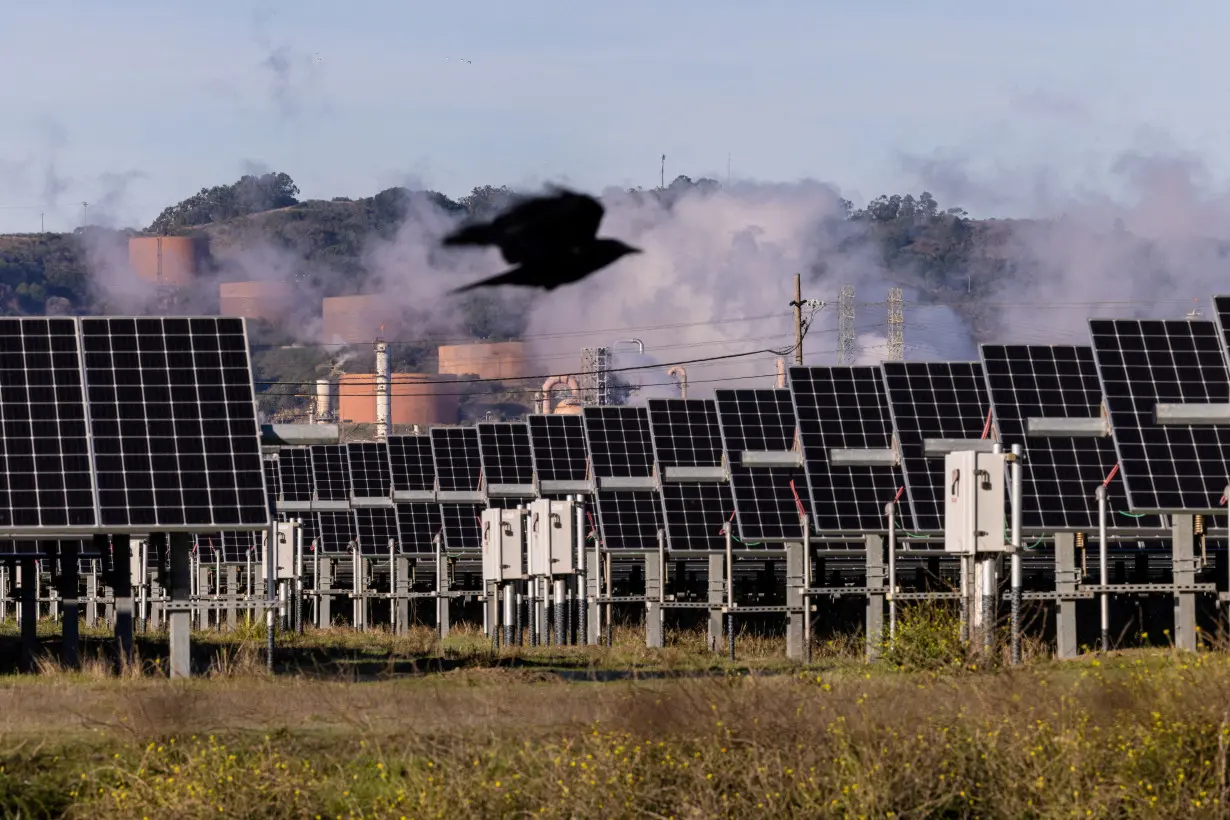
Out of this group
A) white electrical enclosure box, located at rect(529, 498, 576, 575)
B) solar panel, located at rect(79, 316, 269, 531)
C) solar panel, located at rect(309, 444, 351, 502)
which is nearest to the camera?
solar panel, located at rect(79, 316, 269, 531)

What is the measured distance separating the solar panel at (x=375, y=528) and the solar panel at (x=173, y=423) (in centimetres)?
3098

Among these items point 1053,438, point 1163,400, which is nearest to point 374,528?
point 1053,438

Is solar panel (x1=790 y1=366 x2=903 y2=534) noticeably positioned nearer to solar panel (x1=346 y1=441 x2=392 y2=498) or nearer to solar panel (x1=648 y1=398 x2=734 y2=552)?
solar panel (x1=648 y1=398 x2=734 y2=552)

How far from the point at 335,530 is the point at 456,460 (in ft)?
21.8

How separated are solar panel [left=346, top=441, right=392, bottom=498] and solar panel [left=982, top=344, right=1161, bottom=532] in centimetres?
3266

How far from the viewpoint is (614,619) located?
53.0m

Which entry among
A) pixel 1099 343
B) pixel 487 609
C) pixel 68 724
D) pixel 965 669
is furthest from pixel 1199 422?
pixel 487 609

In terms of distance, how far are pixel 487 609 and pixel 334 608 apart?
878 inches

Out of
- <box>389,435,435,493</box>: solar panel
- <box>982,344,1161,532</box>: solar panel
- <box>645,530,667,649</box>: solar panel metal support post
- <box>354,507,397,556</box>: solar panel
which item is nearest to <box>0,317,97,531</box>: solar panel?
<box>982,344,1161,532</box>: solar panel

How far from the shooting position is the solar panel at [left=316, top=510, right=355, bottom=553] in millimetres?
62750

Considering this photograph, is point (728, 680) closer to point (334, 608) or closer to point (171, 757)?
point (171, 757)

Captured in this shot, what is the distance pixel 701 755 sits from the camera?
676 inches

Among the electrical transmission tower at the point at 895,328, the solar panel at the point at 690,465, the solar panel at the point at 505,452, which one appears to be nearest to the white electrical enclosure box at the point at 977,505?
the solar panel at the point at 690,465

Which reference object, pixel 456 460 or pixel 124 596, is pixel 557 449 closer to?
pixel 456 460
